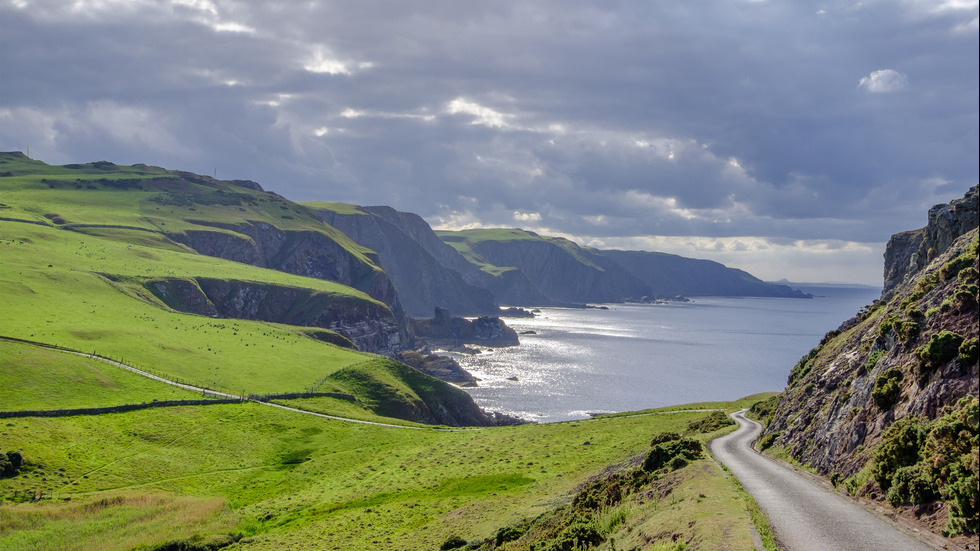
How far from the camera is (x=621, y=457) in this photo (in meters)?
56.6

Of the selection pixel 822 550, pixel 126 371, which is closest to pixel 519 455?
pixel 822 550

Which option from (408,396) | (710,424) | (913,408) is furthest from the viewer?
(408,396)

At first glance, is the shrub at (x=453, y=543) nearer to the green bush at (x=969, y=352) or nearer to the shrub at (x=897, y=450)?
the shrub at (x=897, y=450)

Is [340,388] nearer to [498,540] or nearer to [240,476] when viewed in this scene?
[240,476]

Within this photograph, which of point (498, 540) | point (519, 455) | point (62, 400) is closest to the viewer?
point (498, 540)

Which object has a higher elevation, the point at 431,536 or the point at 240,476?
the point at 431,536

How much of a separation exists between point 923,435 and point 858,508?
151 inches

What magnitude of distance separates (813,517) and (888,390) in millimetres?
10294

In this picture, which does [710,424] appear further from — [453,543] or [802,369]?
[453,543]

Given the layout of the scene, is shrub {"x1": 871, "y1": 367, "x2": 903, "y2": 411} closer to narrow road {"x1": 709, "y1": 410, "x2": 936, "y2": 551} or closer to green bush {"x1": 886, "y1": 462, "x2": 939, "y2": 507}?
narrow road {"x1": 709, "y1": 410, "x2": 936, "y2": 551}

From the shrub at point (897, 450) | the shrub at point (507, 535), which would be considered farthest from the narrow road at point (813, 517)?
the shrub at point (507, 535)

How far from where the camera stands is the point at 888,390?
30953 mm

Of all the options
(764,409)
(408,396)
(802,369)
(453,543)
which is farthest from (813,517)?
(408,396)

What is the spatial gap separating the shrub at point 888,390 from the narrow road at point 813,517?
513cm
